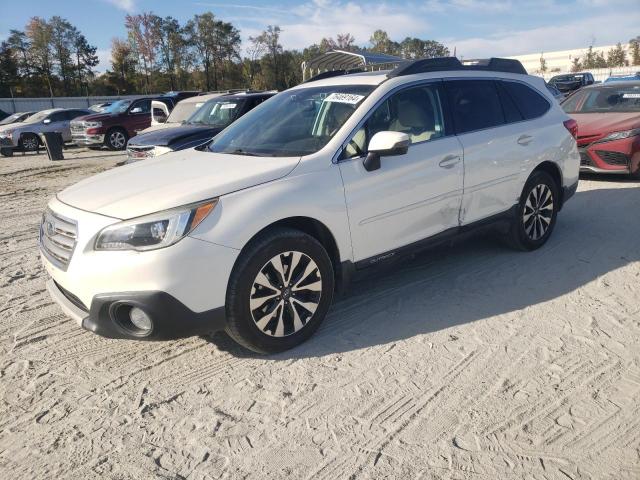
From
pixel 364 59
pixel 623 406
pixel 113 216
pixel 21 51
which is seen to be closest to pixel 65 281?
pixel 113 216

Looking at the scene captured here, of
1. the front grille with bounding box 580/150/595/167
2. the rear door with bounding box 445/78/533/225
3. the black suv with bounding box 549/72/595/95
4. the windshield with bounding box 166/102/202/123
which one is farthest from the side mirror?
the black suv with bounding box 549/72/595/95

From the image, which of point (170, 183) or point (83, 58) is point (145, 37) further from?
point (170, 183)

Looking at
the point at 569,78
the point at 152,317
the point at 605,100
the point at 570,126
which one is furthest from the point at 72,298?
the point at 569,78

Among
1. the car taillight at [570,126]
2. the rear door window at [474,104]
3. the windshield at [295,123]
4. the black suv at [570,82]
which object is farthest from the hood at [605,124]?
the black suv at [570,82]

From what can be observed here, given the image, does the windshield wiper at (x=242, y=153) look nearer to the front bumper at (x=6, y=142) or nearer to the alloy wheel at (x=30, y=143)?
the front bumper at (x=6, y=142)

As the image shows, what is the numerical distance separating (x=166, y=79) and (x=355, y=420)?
5695cm

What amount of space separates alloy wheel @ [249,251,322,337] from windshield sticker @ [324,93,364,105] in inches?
50.6

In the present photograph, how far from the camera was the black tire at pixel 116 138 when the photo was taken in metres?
16.8

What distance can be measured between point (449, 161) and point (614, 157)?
5182 mm

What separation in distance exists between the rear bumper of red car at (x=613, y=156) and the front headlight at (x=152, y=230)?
716cm

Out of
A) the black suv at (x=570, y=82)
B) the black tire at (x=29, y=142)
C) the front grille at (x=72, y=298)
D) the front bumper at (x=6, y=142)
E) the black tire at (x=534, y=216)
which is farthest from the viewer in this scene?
the black suv at (x=570, y=82)

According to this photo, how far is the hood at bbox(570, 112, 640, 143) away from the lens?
7.80 meters

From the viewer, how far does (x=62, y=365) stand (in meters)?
3.28

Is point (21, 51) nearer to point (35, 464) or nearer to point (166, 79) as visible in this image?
point (166, 79)
